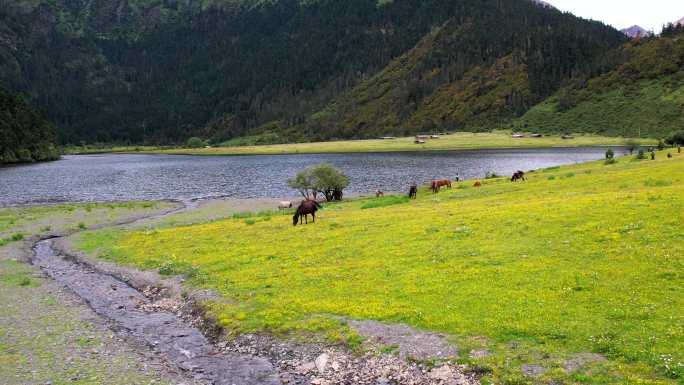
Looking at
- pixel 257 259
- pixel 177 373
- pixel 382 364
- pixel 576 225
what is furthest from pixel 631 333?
pixel 257 259

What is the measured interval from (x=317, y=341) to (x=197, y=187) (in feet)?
322

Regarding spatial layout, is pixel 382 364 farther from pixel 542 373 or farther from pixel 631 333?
pixel 631 333

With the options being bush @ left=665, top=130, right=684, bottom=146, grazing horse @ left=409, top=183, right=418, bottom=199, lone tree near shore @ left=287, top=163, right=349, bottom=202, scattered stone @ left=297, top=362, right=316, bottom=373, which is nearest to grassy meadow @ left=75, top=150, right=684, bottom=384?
scattered stone @ left=297, top=362, right=316, bottom=373

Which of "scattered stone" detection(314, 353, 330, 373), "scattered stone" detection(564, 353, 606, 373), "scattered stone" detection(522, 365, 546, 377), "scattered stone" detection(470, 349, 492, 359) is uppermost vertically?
"scattered stone" detection(564, 353, 606, 373)

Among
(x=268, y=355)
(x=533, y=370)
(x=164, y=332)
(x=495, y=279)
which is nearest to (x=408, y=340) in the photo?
(x=533, y=370)

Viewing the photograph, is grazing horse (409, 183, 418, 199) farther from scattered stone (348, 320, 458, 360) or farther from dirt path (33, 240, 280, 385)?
scattered stone (348, 320, 458, 360)

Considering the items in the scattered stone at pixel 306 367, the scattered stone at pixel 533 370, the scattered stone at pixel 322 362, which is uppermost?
the scattered stone at pixel 533 370

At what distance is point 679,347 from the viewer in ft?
47.3

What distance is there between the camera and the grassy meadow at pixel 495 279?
15.4m

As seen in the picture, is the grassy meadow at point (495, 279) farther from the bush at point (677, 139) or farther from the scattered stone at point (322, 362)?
the bush at point (677, 139)

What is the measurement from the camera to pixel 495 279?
21188 mm

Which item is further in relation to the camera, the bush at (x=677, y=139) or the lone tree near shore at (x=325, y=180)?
the bush at (x=677, y=139)

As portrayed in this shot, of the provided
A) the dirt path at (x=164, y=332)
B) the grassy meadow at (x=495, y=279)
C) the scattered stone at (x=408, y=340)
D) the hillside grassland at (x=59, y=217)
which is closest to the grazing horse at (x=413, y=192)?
the grassy meadow at (x=495, y=279)

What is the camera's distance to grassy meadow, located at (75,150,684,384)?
15.4 metres
